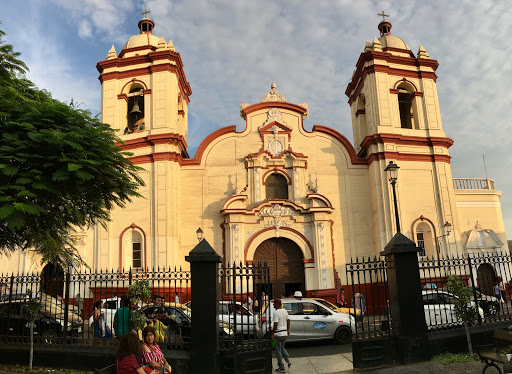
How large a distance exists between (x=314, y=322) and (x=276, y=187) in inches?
413

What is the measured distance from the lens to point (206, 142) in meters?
23.5

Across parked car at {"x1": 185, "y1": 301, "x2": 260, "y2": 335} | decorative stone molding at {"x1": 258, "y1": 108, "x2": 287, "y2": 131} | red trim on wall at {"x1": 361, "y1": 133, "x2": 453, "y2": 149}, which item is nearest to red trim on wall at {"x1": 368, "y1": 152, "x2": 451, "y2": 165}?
red trim on wall at {"x1": 361, "y1": 133, "x2": 453, "y2": 149}

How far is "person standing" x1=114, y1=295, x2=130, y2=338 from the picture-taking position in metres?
9.59

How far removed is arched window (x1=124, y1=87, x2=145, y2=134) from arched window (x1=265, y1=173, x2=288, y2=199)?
715 cm

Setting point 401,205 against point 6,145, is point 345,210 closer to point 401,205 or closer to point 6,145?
point 401,205

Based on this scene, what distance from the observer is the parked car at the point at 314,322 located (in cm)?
1324

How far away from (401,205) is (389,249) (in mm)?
12031

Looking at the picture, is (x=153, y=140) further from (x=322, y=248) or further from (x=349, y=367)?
(x=349, y=367)

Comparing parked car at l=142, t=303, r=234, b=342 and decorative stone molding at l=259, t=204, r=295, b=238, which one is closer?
parked car at l=142, t=303, r=234, b=342

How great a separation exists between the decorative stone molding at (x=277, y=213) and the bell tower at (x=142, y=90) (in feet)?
17.2

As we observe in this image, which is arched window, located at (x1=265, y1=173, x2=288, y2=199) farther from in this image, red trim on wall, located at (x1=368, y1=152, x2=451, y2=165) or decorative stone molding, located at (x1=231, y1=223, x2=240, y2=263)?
red trim on wall, located at (x1=368, y1=152, x2=451, y2=165)

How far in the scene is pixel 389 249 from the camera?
419 inches

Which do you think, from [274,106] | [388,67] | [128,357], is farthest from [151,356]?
[388,67]

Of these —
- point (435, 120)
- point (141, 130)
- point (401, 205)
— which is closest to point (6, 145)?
point (141, 130)
